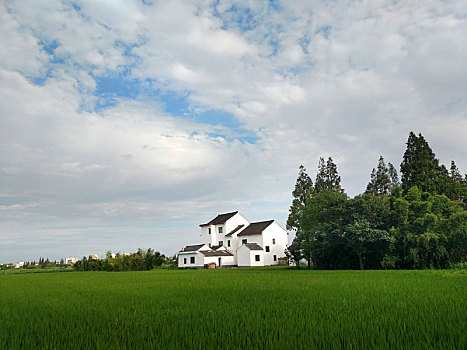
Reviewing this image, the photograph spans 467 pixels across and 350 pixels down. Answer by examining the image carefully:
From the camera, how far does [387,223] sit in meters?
26.1

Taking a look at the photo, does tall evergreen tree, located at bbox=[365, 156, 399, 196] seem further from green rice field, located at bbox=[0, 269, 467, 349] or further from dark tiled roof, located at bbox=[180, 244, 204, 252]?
green rice field, located at bbox=[0, 269, 467, 349]

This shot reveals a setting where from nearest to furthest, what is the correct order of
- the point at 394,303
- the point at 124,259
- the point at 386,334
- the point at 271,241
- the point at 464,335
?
the point at 464,335, the point at 386,334, the point at 394,303, the point at 124,259, the point at 271,241

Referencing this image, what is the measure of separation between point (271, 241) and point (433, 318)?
4313 cm

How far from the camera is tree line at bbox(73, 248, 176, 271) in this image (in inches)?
1626

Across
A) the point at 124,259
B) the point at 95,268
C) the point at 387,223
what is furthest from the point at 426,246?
the point at 95,268

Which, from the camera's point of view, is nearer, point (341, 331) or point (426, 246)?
point (341, 331)

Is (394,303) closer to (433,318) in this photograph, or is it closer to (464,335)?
(433,318)

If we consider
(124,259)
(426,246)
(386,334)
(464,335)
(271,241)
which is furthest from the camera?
(271,241)

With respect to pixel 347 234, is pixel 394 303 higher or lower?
lower

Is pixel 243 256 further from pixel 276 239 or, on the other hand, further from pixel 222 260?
pixel 276 239

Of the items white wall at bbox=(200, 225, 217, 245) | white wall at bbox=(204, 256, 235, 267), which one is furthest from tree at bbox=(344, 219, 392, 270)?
white wall at bbox=(200, 225, 217, 245)

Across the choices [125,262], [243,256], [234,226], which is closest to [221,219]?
[234,226]

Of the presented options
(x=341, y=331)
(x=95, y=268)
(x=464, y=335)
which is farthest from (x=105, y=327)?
(x=95, y=268)

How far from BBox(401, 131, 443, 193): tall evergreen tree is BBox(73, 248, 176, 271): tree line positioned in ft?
98.5
